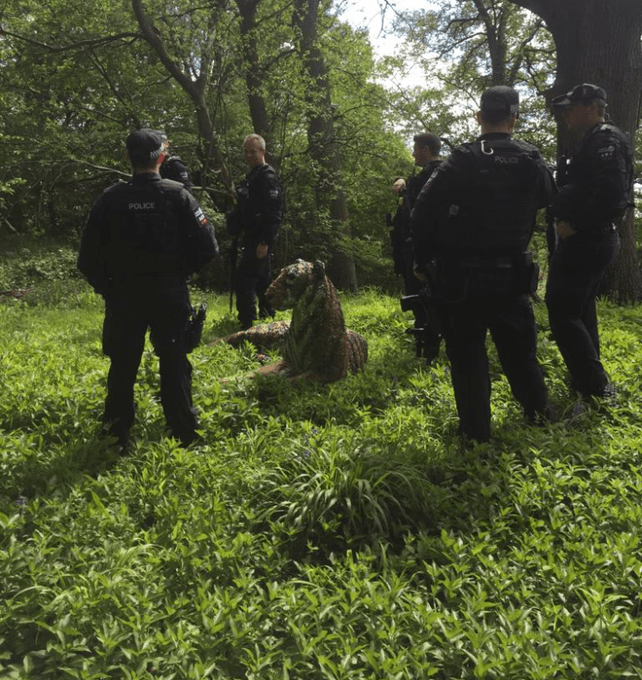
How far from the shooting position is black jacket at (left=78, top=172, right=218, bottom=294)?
3.54 meters

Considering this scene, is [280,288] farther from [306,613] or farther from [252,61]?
[252,61]

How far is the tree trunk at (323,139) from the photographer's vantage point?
11.0 metres

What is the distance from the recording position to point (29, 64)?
11211 millimetres

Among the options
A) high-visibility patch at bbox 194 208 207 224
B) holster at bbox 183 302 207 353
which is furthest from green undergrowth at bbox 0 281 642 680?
high-visibility patch at bbox 194 208 207 224

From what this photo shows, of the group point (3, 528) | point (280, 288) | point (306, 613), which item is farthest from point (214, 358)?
point (306, 613)

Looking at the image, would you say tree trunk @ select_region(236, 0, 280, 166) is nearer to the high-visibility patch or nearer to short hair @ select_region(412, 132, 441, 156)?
short hair @ select_region(412, 132, 441, 156)

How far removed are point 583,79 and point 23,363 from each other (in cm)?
659

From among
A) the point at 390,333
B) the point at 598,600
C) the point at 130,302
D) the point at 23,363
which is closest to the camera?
the point at 598,600

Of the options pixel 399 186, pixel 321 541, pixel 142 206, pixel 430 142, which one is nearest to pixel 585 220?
pixel 430 142

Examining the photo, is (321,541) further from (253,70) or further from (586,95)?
(253,70)

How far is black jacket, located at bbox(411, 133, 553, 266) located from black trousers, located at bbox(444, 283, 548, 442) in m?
0.30

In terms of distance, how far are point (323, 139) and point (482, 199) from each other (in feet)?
29.7

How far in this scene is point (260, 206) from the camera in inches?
255

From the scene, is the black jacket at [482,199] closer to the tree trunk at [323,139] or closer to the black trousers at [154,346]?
the black trousers at [154,346]
